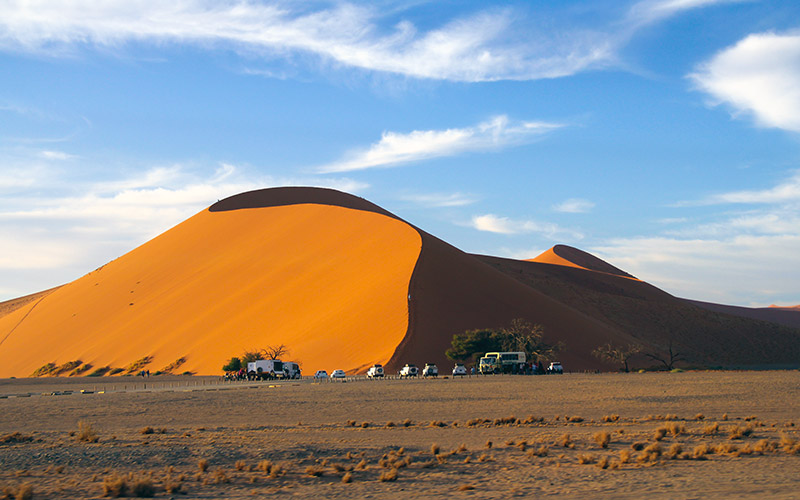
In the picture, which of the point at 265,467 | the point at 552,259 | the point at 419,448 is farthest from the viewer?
the point at 552,259

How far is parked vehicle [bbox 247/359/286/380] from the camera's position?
50.8m

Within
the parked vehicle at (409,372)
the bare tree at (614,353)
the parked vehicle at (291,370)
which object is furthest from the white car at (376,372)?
the bare tree at (614,353)

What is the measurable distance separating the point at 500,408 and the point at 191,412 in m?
9.87

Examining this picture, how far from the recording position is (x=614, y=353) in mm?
63875

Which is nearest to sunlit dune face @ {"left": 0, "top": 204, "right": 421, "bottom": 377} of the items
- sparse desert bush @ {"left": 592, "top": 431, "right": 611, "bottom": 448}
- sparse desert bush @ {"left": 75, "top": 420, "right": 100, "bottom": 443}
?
sparse desert bush @ {"left": 75, "top": 420, "right": 100, "bottom": 443}

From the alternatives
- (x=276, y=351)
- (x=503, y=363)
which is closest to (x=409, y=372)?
(x=503, y=363)

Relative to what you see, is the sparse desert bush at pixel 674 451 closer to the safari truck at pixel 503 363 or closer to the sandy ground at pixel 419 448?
the sandy ground at pixel 419 448

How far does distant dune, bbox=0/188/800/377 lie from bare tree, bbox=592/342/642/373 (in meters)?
0.96

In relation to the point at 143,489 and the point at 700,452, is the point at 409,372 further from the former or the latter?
the point at 143,489

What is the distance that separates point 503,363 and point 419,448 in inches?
1555

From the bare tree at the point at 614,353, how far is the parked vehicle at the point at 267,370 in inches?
1039

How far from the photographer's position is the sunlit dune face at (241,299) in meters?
62.5

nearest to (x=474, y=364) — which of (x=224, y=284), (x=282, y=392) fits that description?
(x=282, y=392)

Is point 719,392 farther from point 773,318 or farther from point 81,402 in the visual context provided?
point 773,318
